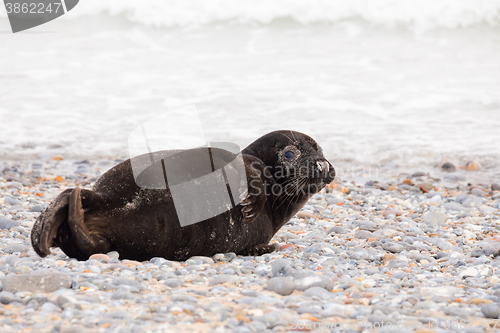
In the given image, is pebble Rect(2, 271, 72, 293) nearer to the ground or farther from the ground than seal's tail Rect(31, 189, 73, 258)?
nearer to the ground

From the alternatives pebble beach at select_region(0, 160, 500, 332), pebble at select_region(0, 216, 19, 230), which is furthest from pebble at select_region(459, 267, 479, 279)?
pebble at select_region(0, 216, 19, 230)

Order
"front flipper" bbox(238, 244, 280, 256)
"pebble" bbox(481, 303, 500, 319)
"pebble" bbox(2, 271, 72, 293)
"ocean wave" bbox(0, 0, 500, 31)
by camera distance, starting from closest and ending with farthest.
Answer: "pebble" bbox(481, 303, 500, 319)
"pebble" bbox(2, 271, 72, 293)
"front flipper" bbox(238, 244, 280, 256)
"ocean wave" bbox(0, 0, 500, 31)

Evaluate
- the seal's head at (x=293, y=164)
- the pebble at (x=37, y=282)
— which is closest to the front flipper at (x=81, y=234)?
the pebble at (x=37, y=282)

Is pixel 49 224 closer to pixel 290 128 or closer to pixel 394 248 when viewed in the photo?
pixel 394 248

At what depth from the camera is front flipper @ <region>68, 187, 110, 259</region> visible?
10.4ft

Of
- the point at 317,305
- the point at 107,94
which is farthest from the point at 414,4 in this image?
the point at 317,305

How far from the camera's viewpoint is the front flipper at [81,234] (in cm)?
316

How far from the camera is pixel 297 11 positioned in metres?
19.7

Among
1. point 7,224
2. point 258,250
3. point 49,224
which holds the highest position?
point 49,224

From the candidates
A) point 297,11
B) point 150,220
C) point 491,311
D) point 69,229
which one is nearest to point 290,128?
point 150,220

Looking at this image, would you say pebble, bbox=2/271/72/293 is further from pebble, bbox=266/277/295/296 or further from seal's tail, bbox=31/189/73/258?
pebble, bbox=266/277/295/296

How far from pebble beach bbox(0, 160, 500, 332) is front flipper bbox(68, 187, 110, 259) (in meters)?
0.09

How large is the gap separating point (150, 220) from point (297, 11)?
1773cm

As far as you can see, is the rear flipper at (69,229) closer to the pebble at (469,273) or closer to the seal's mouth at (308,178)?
the seal's mouth at (308,178)
